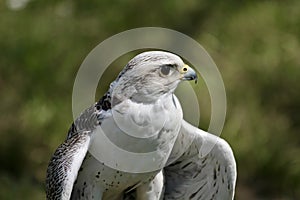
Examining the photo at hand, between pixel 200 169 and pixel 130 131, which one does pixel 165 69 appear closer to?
pixel 130 131

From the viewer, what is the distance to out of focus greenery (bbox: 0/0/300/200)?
812cm

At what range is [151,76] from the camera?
3.66 metres

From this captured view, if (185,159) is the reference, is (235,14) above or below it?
above

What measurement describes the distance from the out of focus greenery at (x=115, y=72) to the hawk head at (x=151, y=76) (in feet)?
12.9

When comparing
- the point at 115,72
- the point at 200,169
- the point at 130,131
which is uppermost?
the point at 115,72

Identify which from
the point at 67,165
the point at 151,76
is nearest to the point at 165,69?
the point at 151,76

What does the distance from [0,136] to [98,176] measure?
4.55 m

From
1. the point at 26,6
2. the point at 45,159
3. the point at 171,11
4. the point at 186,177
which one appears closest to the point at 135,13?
the point at 171,11

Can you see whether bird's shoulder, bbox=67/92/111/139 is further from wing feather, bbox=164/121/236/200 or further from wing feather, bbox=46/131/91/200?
wing feather, bbox=164/121/236/200

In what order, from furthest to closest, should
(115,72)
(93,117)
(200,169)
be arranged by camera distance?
(115,72) → (200,169) → (93,117)

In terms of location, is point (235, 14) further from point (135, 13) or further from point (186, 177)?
point (186, 177)

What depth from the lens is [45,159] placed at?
8172 mm

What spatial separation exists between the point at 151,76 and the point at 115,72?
162 inches

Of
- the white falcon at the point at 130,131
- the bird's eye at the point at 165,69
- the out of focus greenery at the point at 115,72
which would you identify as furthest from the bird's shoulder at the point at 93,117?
the out of focus greenery at the point at 115,72
